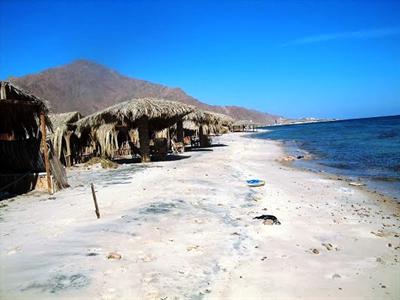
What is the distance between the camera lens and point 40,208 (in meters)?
7.41

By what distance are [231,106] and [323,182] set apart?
536ft

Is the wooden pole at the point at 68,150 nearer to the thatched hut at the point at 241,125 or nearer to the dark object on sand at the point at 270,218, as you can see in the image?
the dark object on sand at the point at 270,218

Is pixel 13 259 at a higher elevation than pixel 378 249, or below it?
higher

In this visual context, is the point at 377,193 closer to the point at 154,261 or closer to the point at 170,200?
the point at 170,200

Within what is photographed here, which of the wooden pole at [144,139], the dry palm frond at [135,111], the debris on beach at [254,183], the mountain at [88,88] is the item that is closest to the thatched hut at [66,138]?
the dry palm frond at [135,111]

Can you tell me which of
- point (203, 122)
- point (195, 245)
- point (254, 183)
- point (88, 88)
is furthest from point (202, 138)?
point (88, 88)

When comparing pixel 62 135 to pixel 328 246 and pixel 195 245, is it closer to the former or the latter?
pixel 195 245

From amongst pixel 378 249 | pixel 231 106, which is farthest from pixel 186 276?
pixel 231 106

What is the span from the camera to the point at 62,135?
17.0 metres

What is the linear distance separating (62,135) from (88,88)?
103 meters

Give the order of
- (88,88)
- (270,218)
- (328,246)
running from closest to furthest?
(328,246)
(270,218)
(88,88)

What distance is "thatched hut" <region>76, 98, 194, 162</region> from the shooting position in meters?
14.7

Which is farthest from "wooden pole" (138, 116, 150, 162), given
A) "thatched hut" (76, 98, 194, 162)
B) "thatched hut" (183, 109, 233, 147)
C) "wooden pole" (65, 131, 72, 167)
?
"thatched hut" (183, 109, 233, 147)

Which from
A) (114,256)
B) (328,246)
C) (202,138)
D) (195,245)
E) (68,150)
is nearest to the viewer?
(114,256)
